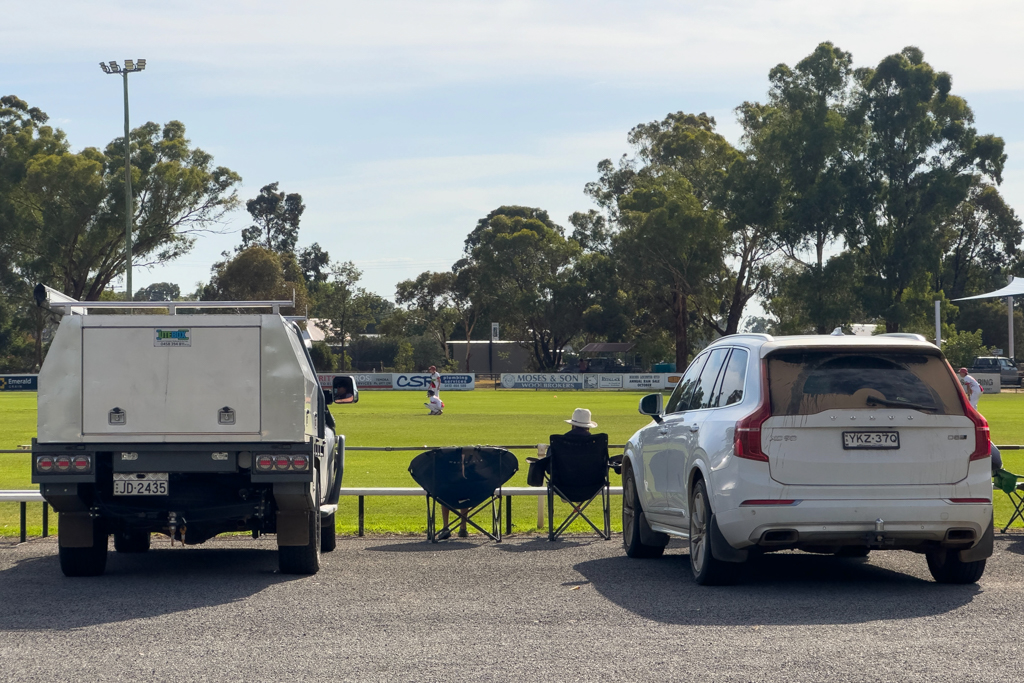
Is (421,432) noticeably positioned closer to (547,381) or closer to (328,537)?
(328,537)

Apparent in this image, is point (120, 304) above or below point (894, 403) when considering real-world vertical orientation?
above

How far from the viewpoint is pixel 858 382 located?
8.68 meters

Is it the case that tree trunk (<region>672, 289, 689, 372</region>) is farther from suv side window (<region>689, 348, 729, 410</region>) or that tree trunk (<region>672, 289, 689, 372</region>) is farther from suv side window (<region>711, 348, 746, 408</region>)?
suv side window (<region>711, 348, 746, 408</region>)

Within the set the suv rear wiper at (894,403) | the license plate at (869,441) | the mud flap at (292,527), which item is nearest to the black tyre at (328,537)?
the mud flap at (292,527)

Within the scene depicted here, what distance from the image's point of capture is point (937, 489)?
8609 mm

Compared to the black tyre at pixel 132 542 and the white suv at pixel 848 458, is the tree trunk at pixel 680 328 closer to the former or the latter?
the black tyre at pixel 132 542

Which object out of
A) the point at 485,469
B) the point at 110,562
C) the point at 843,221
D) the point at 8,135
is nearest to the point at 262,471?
the point at 110,562

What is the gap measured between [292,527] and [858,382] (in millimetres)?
4320

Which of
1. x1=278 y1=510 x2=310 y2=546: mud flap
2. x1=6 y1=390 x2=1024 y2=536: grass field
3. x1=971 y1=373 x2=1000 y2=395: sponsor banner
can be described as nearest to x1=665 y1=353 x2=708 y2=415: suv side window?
x1=278 y1=510 x2=310 y2=546: mud flap

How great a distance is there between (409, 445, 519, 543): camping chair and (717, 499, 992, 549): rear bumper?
388 centimetres

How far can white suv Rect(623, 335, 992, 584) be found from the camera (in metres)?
8.52

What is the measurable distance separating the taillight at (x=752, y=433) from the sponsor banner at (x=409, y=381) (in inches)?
2433

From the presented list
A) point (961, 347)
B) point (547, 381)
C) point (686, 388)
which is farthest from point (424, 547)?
point (961, 347)

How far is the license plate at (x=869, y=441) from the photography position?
858cm
